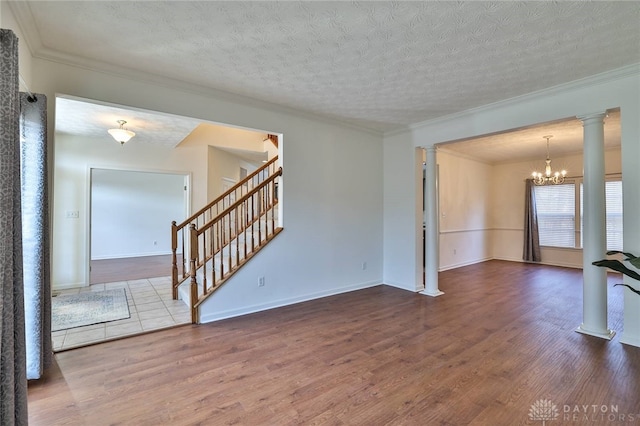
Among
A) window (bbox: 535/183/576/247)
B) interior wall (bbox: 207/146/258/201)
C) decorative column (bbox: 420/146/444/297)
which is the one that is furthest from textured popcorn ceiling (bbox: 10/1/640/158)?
window (bbox: 535/183/576/247)

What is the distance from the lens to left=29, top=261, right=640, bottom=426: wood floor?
1.78 meters

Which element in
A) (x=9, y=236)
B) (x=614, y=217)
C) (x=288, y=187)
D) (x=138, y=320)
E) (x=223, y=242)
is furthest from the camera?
(x=614, y=217)

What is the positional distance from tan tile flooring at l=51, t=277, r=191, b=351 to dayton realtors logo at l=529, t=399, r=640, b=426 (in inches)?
124

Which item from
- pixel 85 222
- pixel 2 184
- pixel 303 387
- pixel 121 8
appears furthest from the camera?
pixel 85 222

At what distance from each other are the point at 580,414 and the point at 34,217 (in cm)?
383

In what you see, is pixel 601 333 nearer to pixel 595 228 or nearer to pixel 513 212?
pixel 595 228

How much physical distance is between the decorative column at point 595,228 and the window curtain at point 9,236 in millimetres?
4323

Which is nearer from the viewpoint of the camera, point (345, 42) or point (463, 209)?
point (345, 42)

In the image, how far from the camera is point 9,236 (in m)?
1.31

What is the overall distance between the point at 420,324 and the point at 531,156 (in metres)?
5.72

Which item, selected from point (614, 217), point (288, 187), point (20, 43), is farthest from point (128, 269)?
point (614, 217)

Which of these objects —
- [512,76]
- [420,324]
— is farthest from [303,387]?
[512,76]

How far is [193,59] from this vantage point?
8.28 ft

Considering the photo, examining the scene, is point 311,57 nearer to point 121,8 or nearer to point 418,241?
point 121,8
